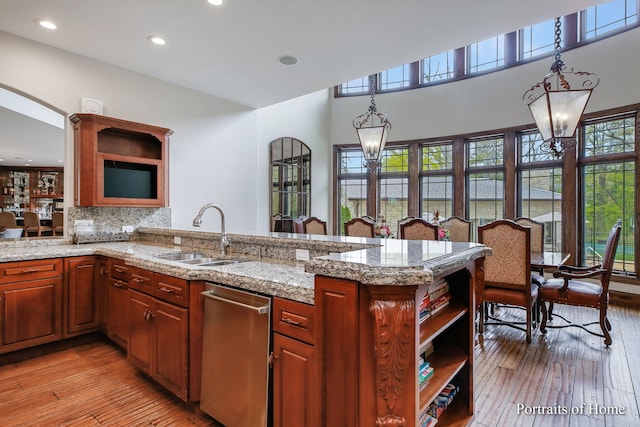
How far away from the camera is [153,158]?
382cm

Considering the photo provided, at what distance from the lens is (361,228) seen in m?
4.23

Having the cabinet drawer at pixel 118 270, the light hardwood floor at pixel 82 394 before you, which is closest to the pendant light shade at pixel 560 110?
the light hardwood floor at pixel 82 394

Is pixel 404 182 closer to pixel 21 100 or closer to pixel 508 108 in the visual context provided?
pixel 508 108

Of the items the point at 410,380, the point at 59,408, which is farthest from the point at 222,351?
the point at 59,408

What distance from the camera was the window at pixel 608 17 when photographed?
4328mm

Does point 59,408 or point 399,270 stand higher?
point 399,270

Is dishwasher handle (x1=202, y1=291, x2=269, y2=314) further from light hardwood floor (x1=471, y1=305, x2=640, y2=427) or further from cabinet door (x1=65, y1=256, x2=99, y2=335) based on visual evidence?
cabinet door (x1=65, y1=256, x2=99, y2=335)

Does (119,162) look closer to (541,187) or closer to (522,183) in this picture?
(522,183)

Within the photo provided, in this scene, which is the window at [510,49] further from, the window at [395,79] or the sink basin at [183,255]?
the sink basin at [183,255]

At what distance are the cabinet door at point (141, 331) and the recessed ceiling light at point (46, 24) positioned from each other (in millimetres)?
2417

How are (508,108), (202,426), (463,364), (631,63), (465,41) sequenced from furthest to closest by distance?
(508,108), (631,63), (465,41), (202,426), (463,364)

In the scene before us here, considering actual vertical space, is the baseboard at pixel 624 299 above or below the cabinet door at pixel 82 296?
below

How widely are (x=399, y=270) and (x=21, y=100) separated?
21.7ft

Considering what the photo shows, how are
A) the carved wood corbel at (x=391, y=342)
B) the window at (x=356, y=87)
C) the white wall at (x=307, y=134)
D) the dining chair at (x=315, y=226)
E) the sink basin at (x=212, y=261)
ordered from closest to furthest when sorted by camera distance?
1. the carved wood corbel at (x=391, y=342)
2. the sink basin at (x=212, y=261)
3. the dining chair at (x=315, y=226)
4. the white wall at (x=307, y=134)
5. the window at (x=356, y=87)
